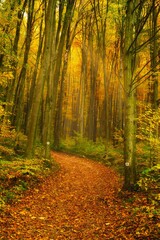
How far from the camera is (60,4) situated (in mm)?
12688

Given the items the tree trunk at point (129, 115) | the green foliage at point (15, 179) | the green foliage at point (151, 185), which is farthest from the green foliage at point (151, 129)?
the green foliage at point (15, 179)

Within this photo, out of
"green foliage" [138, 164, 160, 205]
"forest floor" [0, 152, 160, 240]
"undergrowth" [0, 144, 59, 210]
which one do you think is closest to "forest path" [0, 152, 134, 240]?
"forest floor" [0, 152, 160, 240]

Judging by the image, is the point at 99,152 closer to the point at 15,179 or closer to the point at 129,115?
the point at 129,115

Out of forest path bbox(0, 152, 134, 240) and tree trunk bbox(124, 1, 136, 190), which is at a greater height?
tree trunk bbox(124, 1, 136, 190)

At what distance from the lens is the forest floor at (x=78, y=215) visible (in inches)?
191

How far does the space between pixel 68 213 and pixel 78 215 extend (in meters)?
0.31

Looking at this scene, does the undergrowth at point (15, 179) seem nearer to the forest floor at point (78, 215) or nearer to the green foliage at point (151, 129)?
the forest floor at point (78, 215)

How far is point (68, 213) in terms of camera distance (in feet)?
20.9

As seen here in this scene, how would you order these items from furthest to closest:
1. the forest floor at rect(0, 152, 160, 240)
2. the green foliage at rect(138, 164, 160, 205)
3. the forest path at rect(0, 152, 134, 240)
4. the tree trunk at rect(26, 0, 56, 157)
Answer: the tree trunk at rect(26, 0, 56, 157), the forest path at rect(0, 152, 134, 240), the forest floor at rect(0, 152, 160, 240), the green foliage at rect(138, 164, 160, 205)

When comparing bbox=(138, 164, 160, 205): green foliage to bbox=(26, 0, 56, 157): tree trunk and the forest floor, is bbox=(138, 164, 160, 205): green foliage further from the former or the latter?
bbox=(26, 0, 56, 157): tree trunk

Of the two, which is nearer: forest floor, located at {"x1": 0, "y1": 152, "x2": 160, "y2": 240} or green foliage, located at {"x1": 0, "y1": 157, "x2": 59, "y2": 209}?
forest floor, located at {"x1": 0, "y1": 152, "x2": 160, "y2": 240}

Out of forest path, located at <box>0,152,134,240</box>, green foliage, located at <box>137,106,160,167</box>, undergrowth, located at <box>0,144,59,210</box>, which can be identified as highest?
green foliage, located at <box>137,106,160,167</box>

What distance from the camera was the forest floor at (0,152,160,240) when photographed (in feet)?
15.9

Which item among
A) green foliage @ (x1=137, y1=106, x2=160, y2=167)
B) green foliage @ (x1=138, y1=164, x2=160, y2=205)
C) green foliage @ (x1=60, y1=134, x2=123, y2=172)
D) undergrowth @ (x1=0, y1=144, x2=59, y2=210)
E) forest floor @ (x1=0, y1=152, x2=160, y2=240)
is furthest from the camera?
green foliage @ (x1=60, y1=134, x2=123, y2=172)
